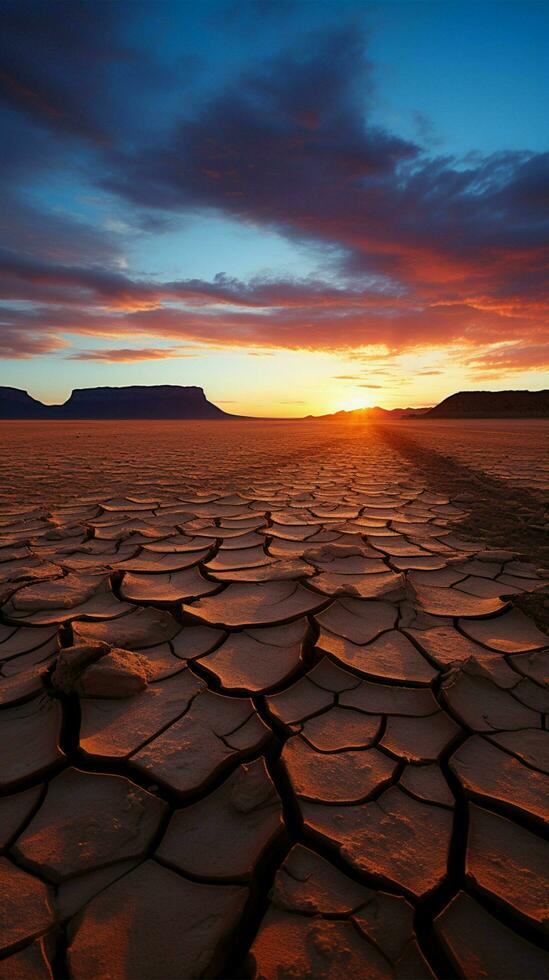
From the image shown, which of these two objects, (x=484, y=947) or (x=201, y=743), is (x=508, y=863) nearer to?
(x=484, y=947)

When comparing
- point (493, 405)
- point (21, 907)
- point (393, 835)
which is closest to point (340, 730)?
point (393, 835)

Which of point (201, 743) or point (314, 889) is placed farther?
point (201, 743)

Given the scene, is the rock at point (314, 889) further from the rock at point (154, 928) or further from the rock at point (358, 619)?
the rock at point (358, 619)

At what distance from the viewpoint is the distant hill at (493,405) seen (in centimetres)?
3806

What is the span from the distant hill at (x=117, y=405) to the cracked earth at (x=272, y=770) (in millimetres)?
80910

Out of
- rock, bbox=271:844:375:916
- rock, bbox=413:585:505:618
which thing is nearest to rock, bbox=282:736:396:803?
rock, bbox=271:844:375:916

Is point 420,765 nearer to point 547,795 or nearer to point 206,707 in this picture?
point 547,795

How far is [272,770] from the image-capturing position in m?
0.89

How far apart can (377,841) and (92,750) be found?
60 centimetres

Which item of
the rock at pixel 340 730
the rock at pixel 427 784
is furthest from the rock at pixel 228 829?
the rock at pixel 427 784

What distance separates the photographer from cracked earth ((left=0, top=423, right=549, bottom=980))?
2.05 ft

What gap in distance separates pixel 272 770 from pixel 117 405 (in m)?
88.0

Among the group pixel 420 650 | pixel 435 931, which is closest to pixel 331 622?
pixel 420 650

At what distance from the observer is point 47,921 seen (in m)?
0.64
